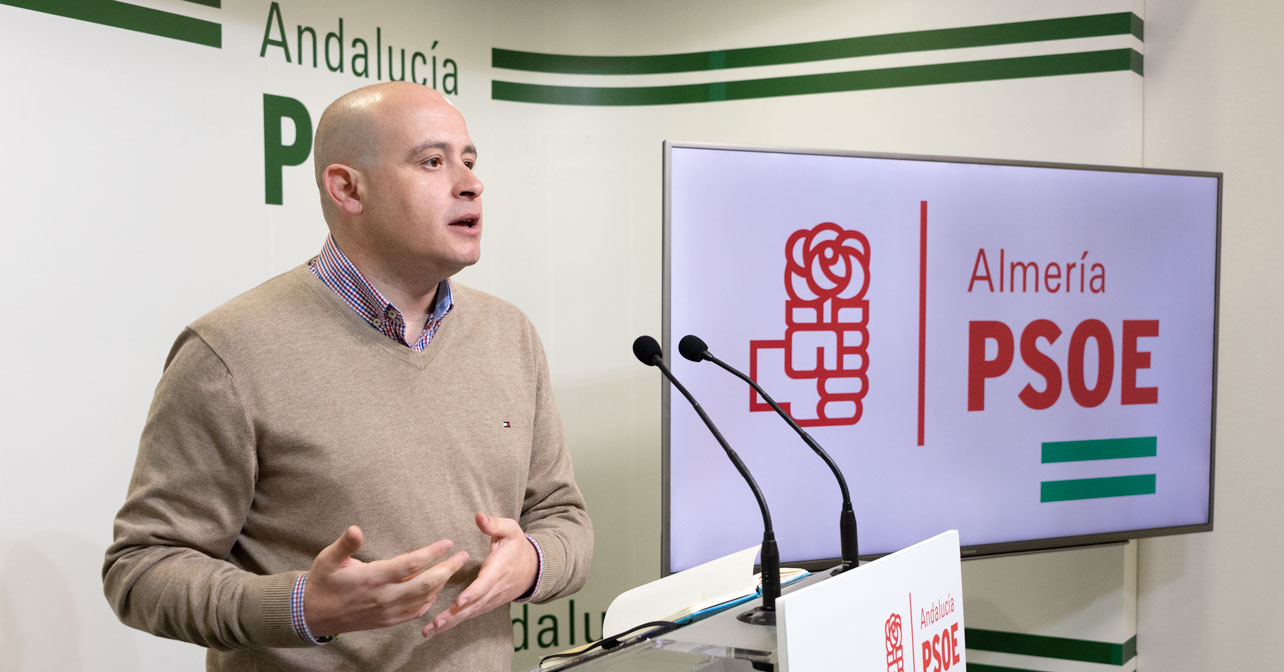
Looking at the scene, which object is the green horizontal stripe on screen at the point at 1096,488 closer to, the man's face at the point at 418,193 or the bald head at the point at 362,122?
the man's face at the point at 418,193

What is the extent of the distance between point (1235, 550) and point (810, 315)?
4.91ft

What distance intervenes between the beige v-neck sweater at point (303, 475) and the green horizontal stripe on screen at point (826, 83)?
2092 millimetres

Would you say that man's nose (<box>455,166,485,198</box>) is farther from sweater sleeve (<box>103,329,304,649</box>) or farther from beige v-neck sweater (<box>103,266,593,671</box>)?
sweater sleeve (<box>103,329,304,649</box>)

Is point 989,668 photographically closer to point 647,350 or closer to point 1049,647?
point 1049,647

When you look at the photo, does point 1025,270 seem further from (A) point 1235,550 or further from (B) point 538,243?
(B) point 538,243

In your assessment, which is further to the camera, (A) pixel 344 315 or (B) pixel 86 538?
(B) pixel 86 538

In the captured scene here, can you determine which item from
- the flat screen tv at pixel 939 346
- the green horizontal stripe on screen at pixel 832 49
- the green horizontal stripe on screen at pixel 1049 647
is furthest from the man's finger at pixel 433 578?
the green horizontal stripe on screen at pixel 832 49

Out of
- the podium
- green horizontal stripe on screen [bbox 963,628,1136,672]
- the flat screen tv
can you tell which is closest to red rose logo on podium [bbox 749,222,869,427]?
the flat screen tv

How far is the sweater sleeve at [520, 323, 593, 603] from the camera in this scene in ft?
5.85

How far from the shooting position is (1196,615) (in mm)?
3127

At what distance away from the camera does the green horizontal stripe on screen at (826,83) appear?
3201 mm

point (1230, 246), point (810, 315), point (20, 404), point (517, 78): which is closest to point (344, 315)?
point (20, 404)

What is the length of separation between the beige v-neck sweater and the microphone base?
477mm

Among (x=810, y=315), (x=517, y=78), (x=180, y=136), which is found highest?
(x=517, y=78)
